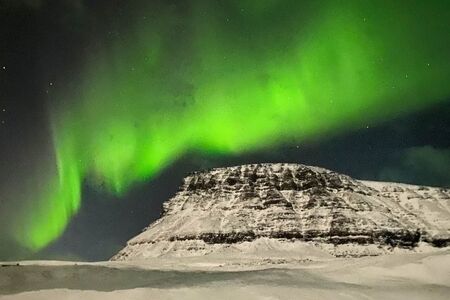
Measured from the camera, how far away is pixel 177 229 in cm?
10444

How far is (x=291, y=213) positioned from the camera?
342 feet

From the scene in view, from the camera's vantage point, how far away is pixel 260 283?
6820mm

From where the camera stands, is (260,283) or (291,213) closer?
(260,283)

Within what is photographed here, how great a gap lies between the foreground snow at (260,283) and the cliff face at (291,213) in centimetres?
8403

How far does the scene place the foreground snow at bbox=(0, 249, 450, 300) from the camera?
20.6ft

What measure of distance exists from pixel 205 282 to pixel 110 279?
2.07m

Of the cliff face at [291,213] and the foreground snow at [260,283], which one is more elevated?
the cliff face at [291,213]

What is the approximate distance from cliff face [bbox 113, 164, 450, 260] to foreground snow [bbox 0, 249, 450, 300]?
84030 mm

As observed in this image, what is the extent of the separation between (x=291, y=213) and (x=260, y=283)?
9894cm

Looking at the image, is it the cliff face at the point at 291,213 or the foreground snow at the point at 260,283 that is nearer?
the foreground snow at the point at 260,283

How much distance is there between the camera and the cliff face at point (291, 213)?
9488 cm

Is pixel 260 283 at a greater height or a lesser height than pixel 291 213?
lesser

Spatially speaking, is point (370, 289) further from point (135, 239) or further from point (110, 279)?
point (135, 239)

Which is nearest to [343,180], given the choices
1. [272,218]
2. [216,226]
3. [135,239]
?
[272,218]
